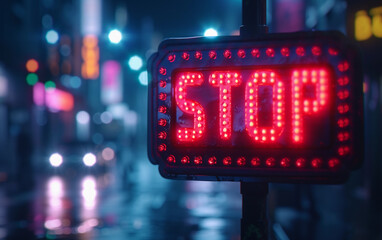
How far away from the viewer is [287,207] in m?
12.1

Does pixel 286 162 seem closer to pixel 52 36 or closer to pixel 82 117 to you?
pixel 52 36

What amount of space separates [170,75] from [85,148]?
2525cm

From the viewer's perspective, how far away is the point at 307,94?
2.83 meters

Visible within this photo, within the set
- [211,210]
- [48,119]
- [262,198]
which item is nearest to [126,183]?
[211,210]

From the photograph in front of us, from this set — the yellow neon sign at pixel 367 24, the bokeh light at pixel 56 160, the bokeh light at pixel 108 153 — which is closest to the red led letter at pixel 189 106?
the yellow neon sign at pixel 367 24

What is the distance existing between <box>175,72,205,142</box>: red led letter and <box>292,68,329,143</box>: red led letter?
59 cm

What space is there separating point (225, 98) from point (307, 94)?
51cm

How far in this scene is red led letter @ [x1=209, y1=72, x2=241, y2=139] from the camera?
2938mm

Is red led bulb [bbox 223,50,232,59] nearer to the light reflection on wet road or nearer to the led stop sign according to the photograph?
the led stop sign

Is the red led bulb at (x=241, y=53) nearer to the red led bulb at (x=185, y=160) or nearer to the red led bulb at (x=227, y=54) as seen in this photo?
the red led bulb at (x=227, y=54)

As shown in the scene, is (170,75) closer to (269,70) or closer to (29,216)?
(269,70)

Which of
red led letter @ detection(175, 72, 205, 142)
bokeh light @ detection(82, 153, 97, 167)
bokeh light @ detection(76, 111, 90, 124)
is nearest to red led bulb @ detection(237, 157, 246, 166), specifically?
red led letter @ detection(175, 72, 205, 142)

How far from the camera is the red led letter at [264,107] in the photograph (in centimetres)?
288

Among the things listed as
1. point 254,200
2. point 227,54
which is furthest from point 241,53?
point 254,200
